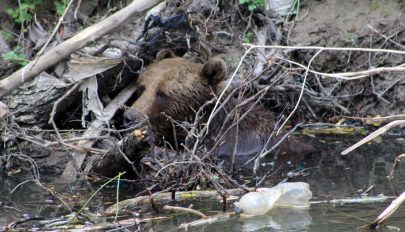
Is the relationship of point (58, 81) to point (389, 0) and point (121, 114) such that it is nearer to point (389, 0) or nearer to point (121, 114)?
point (121, 114)

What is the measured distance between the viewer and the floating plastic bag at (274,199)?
587cm

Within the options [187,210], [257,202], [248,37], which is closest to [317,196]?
[257,202]

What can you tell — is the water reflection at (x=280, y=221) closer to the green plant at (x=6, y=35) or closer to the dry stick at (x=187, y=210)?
the dry stick at (x=187, y=210)

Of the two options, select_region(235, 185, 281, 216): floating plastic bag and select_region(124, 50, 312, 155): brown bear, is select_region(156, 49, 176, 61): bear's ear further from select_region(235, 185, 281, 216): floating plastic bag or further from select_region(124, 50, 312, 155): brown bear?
select_region(235, 185, 281, 216): floating plastic bag

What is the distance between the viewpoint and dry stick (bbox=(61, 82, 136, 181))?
768 centimetres

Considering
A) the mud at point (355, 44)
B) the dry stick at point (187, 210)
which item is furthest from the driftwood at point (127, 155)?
the mud at point (355, 44)

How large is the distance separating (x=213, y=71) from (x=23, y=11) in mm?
3026

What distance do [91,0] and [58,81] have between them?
243 centimetres

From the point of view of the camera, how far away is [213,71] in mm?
8258

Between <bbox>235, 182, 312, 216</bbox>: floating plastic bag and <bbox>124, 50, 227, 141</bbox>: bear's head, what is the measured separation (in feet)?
7.39

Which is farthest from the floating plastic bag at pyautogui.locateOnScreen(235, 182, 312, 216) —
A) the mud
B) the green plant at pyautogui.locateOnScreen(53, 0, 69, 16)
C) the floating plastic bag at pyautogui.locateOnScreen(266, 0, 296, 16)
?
the green plant at pyautogui.locateOnScreen(53, 0, 69, 16)

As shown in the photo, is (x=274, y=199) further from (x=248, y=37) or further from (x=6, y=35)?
(x=6, y=35)

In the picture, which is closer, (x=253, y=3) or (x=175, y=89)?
(x=175, y=89)

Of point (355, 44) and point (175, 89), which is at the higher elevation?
→ point (355, 44)
